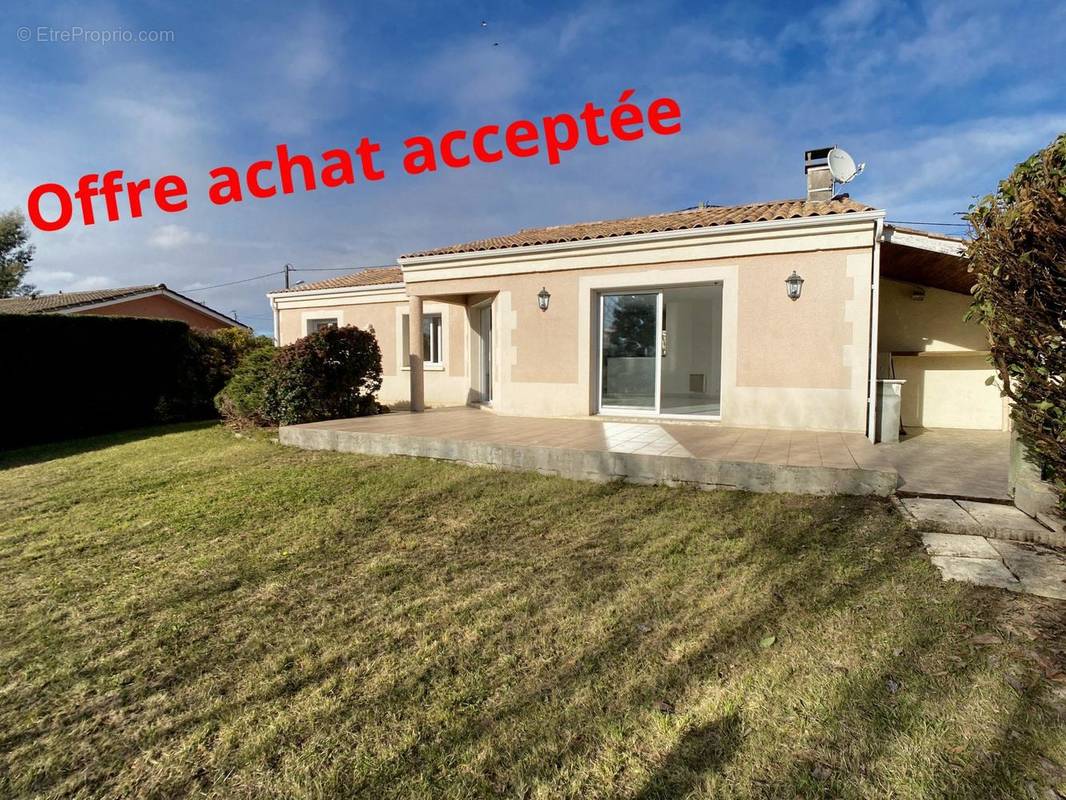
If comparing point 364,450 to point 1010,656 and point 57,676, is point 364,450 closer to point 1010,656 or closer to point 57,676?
point 57,676

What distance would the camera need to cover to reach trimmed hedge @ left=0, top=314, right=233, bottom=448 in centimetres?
1076

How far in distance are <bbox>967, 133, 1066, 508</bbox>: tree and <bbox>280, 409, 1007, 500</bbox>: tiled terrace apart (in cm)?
149

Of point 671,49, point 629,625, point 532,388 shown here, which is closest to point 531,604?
point 629,625

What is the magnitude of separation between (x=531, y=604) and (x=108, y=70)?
10119mm

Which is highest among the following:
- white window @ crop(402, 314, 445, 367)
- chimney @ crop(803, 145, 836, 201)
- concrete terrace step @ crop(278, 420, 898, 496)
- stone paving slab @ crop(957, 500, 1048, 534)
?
chimney @ crop(803, 145, 836, 201)

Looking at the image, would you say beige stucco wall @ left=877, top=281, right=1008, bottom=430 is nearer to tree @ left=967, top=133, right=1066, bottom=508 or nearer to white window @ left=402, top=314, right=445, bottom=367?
tree @ left=967, top=133, right=1066, bottom=508

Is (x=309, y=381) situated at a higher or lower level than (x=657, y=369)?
lower

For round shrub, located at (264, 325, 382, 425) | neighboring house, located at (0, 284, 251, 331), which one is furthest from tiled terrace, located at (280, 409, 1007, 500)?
neighboring house, located at (0, 284, 251, 331)

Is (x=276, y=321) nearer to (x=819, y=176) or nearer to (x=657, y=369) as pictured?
(x=657, y=369)

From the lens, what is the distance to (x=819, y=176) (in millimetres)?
10141

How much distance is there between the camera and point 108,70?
7746 mm

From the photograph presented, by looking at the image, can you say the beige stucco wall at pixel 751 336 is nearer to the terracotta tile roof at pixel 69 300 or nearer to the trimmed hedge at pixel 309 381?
the trimmed hedge at pixel 309 381

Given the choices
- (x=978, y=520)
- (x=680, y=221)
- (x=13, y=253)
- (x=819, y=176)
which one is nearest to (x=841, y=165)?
(x=819, y=176)

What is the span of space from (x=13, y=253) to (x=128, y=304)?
2442cm
